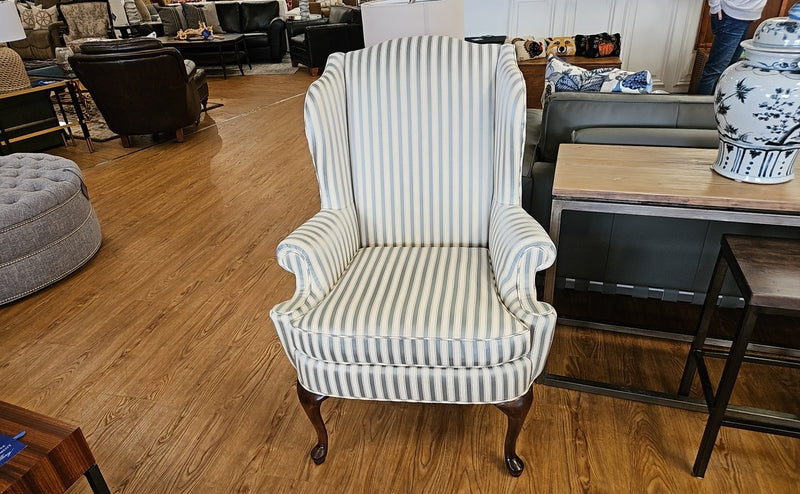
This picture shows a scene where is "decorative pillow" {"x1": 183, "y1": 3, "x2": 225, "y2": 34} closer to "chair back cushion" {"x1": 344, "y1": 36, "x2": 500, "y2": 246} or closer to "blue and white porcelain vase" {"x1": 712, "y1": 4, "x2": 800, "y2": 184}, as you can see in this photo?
"chair back cushion" {"x1": 344, "y1": 36, "x2": 500, "y2": 246}

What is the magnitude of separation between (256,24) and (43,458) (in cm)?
763

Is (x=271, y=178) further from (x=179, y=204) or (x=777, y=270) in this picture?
(x=777, y=270)

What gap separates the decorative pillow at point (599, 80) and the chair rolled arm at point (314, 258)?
1.10 meters

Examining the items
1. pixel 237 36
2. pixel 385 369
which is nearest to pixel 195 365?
pixel 385 369

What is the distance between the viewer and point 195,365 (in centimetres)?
179

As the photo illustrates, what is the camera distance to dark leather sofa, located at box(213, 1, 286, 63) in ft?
24.3

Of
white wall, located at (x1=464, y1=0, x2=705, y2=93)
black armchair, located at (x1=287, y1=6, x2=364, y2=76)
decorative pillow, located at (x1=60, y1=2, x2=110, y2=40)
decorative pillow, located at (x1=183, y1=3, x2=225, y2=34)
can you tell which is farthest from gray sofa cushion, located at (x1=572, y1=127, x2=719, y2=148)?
decorative pillow, located at (x1=60, y1=2, x2=110, y2=40)

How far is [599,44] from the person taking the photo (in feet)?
14.5

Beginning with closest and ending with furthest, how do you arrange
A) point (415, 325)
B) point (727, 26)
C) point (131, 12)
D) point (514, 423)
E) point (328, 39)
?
1. point (415, 325)
2. point (514, 423)
3. point (727, 26)
4. point (328, 39)
5. point (131, 12)

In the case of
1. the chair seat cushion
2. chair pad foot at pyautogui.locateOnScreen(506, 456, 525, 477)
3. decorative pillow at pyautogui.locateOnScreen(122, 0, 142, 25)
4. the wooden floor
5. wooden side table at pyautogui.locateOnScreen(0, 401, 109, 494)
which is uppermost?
decorative pillow at pyautogui.locateOnScreen(122, 0, 142, 25)

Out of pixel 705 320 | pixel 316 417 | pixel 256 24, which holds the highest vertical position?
pixel 256 24

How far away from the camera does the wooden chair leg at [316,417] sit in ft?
4.35

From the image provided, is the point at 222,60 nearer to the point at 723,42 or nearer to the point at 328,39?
the point at 328,39

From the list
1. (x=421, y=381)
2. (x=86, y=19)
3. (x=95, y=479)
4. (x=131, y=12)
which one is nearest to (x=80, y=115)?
(x=95, y=479)
